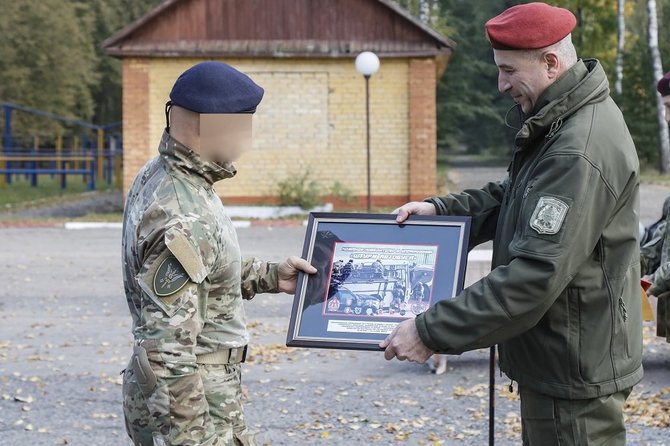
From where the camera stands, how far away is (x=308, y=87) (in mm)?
23766

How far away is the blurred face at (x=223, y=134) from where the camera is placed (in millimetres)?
3270

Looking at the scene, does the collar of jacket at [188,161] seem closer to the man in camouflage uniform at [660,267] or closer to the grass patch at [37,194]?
the man in camouflage uniform at [660,267]

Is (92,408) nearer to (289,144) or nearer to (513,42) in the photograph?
(513,42)

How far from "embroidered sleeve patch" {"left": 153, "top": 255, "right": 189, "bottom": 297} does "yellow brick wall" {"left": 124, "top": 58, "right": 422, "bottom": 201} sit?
20622 mm

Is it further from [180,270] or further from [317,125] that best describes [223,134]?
[317,125]

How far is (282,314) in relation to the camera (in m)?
11.1

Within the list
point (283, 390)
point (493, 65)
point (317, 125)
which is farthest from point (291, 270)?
point (493, 65)

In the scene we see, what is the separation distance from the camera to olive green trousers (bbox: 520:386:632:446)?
3.40 metres

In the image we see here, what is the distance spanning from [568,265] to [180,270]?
1207 millimetres

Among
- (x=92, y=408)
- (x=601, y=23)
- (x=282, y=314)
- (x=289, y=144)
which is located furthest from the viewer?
(x=601, y=23)

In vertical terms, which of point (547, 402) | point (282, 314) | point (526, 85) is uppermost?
point (526, 85)

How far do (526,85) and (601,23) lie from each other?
153 ft

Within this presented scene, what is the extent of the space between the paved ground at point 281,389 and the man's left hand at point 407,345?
10.2 ft

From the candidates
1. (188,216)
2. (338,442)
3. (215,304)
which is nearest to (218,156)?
(188,216)
